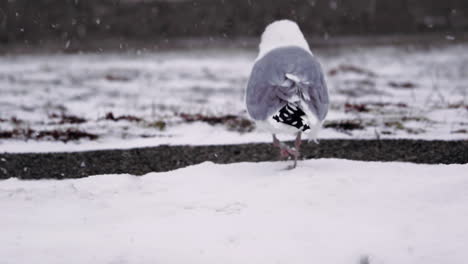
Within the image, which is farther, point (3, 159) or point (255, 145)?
point (255, 145)

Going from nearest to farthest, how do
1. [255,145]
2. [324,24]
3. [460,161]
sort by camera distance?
[460,161], [255,145], [324,24]

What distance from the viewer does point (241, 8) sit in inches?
958

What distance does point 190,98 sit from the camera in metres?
9.34

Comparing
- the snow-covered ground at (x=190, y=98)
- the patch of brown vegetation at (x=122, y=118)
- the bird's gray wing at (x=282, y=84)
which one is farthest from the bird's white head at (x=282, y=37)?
the patch of brown vegetation at (x=122, y=118)

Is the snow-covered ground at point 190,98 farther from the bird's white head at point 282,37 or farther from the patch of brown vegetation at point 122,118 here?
the bird's white head at point 282,37

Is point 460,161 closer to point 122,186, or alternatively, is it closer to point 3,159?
point 122,186

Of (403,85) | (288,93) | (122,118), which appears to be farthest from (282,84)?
(403,85)

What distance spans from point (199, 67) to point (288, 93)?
33.8 feet

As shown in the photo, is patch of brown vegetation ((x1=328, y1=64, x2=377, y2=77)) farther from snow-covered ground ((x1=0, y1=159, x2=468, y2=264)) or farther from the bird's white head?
snow-covered ground ((x1=0, y1=159, x2=468, y2=264))

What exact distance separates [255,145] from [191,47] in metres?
13.6

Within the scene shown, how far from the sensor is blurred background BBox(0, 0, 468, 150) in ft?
21.8

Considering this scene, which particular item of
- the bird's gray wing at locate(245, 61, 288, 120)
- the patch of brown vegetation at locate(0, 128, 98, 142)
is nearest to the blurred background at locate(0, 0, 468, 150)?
the patch of brown vegetation at locate(0, 128, 98, 142)

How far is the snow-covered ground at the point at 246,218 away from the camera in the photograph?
3006mm

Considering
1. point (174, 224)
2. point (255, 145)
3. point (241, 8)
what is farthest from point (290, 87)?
point (241, 8)
